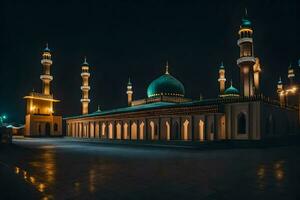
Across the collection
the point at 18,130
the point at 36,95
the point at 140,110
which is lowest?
the point at 18,130

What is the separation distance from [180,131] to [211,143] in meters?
9.32

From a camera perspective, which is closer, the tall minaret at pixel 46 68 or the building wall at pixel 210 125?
the building wall at pixel 210 125

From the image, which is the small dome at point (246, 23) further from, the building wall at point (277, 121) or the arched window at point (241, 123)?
the arched window at point (241, 123)

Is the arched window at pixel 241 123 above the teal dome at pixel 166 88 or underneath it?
underneath

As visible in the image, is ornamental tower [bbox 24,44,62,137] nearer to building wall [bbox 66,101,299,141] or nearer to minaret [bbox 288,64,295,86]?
building wall [bbox 66,101,299,141]

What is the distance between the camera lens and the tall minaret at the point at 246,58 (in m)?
31.8

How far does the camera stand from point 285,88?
165 ft

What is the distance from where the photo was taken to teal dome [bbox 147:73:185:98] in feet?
150

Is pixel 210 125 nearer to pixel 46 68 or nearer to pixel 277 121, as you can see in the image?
pixel 277 121

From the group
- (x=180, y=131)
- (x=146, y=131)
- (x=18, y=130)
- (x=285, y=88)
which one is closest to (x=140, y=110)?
(x=146, y=131)

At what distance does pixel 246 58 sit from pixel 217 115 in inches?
305

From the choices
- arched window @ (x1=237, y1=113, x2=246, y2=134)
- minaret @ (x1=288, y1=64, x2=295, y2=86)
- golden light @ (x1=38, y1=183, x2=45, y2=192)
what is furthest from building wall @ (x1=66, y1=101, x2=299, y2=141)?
golden light @ (x1=38, y1=183, x2=45, y2=192)

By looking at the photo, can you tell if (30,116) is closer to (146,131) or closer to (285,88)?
(146,131)

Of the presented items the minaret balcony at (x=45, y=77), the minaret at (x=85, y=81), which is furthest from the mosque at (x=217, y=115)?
the minaret balcony at (x=45, y=77)
